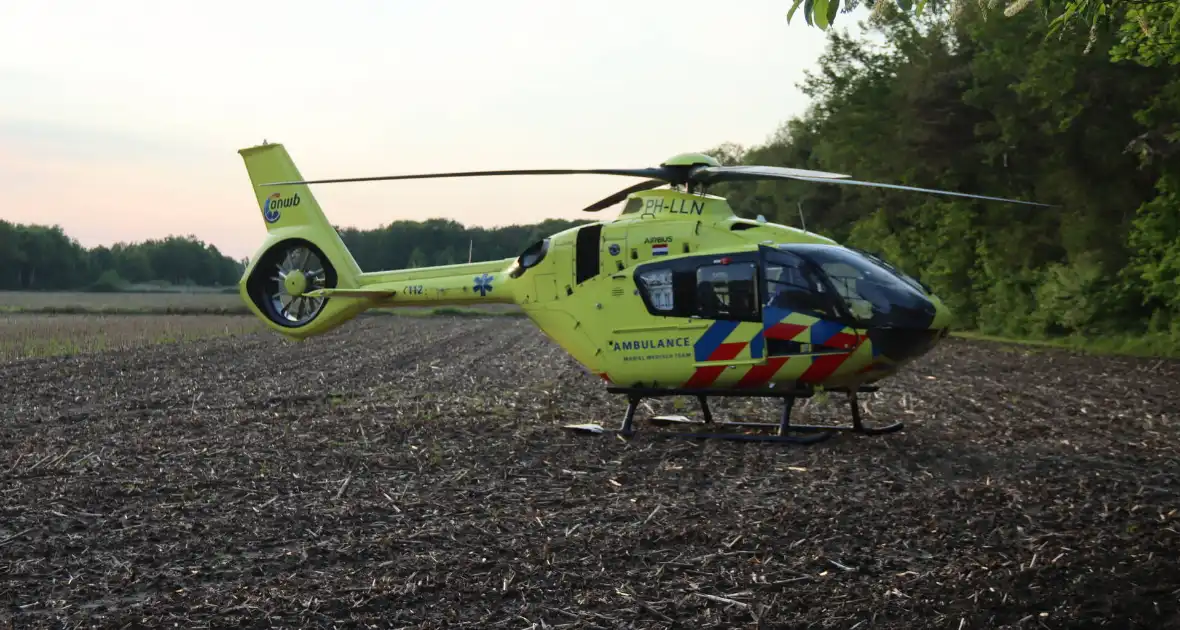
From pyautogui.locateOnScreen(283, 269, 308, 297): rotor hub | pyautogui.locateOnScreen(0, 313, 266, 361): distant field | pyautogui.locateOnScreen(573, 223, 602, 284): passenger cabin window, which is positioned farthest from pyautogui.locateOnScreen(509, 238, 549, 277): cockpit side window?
pyautogui.locateOnScreen(0, 313, 266, 361): distant field

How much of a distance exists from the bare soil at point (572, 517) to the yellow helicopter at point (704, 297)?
74 cm

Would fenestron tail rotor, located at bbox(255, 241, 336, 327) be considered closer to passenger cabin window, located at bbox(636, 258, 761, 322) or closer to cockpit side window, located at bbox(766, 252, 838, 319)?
passenger cabin window, located at bbox(636, 258, 761, 322)

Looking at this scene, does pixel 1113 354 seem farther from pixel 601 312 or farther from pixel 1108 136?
pixel 601 312

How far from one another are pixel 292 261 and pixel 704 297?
19.4 ft

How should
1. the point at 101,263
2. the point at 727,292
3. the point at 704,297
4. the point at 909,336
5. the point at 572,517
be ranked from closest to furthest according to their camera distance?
the point at 572,517, the point at 909,336, the point at 727,292, the point at 704,297, the point at 101,263

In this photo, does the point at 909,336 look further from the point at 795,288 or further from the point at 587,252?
the point at 587,252

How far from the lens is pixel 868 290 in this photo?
1052cm

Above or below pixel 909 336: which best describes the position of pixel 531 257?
above

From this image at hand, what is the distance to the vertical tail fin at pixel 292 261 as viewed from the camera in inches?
543

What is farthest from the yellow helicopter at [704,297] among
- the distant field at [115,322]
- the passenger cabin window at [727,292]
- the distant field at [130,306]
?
the distant field at [130,306]

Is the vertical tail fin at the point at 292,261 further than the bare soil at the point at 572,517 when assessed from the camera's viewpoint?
Result: Yes

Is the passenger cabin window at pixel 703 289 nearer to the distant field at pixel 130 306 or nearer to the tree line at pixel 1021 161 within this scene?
the tree line at pixel 1021 161

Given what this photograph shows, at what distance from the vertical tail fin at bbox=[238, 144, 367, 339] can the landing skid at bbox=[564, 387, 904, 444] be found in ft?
12.4

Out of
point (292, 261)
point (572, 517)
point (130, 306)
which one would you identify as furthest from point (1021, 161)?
point (130, 306)
